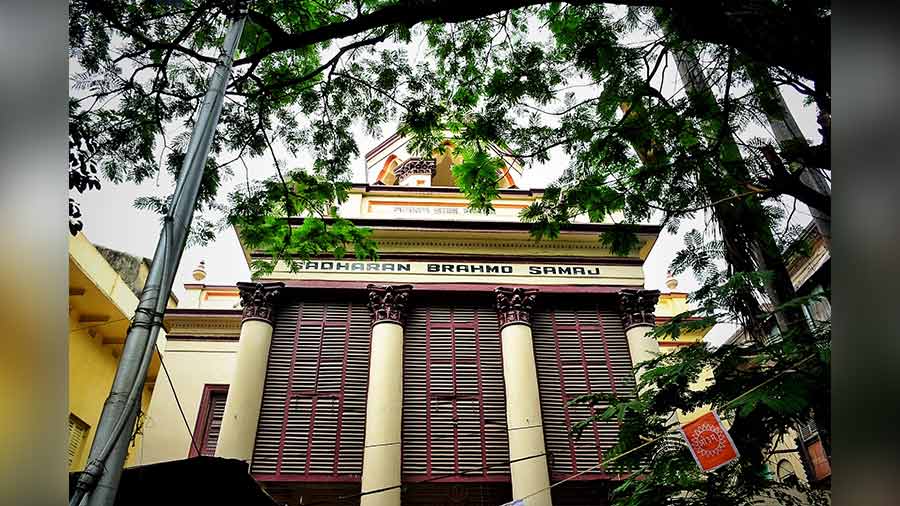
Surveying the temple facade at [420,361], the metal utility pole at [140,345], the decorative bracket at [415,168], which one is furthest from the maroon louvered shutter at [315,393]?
the metal utility pole at [140,345]

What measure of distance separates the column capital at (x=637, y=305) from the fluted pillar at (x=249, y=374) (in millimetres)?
7233

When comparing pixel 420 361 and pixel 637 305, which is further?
pixel 637 305

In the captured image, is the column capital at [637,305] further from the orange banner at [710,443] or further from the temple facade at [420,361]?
the orange banner at [710,443]

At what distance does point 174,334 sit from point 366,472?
6183 millimetres

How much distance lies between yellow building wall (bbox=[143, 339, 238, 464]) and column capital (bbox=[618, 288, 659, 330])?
8265mm

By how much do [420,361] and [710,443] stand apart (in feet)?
23.2

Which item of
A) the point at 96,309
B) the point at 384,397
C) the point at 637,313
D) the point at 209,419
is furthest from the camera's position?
the point at 209,419

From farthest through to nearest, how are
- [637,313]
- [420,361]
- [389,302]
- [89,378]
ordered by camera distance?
[637,313] < [389,302] < [420,361] < [89,378]

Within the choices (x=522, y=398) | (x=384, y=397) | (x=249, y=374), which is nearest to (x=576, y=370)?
(x=522, y=398)

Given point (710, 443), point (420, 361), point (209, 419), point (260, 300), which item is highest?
point (260, 300)

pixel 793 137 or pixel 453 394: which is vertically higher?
pixel 793 137

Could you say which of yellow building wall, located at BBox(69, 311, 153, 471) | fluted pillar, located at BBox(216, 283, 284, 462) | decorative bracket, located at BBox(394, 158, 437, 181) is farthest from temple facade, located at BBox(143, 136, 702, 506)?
yellow building wall, located at BBox(69, 311, 153, 471)

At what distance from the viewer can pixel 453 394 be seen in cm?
1079

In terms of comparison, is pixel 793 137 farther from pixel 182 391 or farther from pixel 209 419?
pixel 182 391
